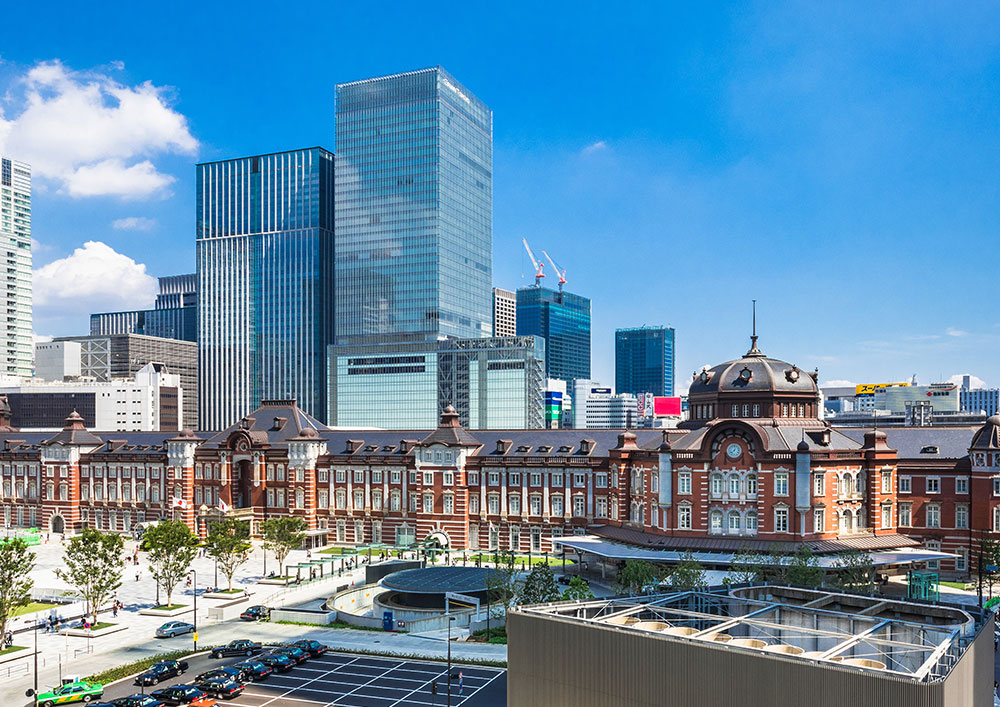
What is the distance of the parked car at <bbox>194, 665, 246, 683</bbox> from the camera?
56.7 meters

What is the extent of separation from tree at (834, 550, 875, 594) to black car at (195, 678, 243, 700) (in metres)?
45.3

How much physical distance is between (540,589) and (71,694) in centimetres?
3357

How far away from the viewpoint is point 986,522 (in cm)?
9075

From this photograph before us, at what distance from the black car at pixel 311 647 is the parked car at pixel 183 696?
1019 cm

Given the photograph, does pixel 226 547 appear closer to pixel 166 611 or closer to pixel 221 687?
pixel 166 611

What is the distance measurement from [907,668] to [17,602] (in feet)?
209

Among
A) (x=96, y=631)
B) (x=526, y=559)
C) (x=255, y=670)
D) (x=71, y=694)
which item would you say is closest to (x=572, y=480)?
(x=526, y=559)

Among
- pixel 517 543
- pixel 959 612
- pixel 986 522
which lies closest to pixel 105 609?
pixel 517 543

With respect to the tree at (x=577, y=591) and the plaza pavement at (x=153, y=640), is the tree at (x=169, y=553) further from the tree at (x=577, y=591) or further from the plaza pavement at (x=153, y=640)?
the tree at (x=577, y=591)

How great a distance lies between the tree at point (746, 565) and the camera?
74625mm

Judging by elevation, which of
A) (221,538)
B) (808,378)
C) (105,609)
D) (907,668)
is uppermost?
(808,378)

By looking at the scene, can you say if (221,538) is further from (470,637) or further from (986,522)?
(986,522)

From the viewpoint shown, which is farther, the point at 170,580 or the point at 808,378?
the point at 808,378

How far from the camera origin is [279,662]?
200ft
